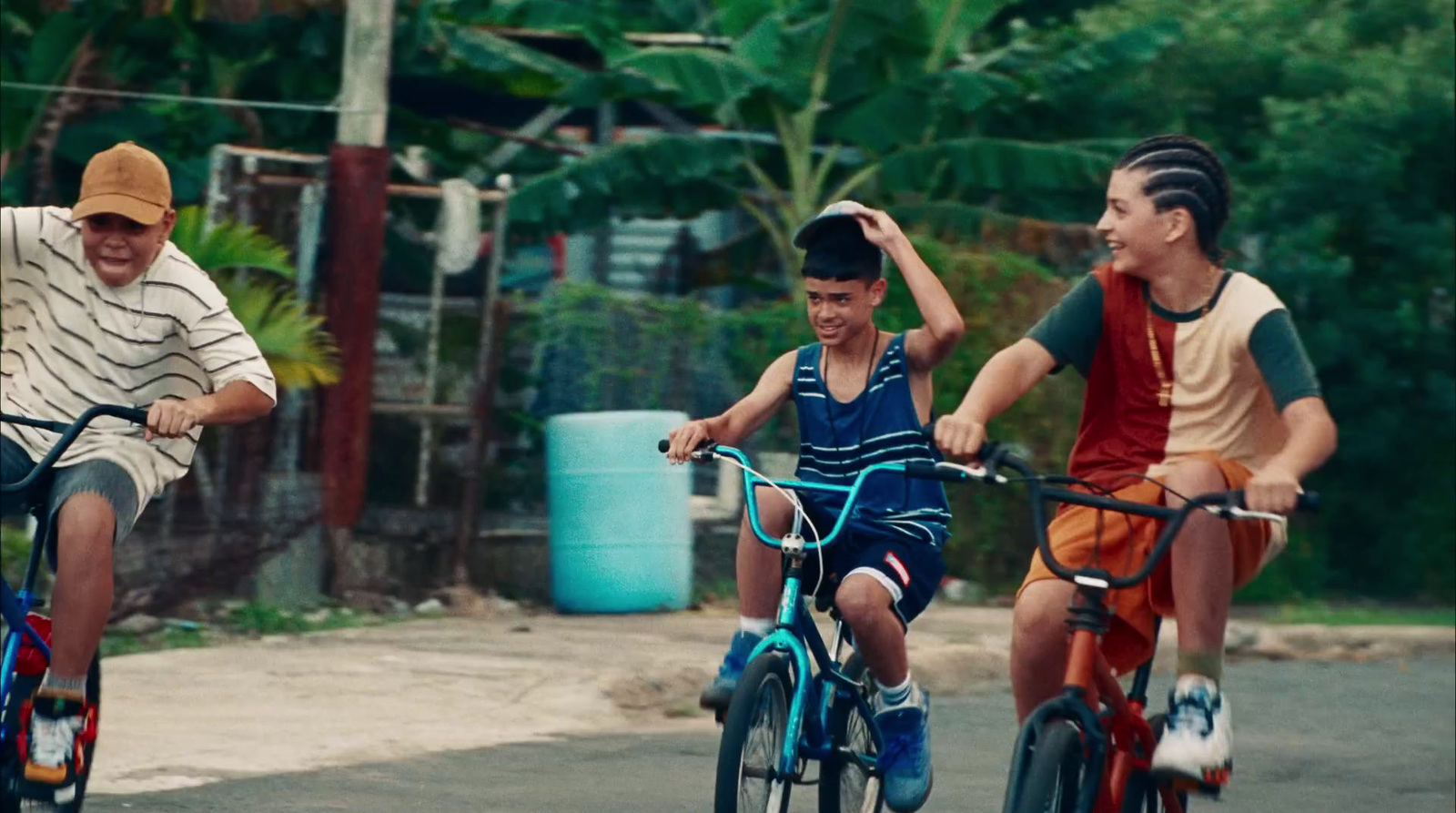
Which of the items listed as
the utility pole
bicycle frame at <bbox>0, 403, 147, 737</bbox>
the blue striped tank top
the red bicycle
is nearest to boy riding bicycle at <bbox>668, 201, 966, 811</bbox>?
the blue striped tank top

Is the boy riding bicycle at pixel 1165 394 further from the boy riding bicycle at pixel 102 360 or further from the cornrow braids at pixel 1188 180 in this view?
the boy riding bicycle at pixel 102 360

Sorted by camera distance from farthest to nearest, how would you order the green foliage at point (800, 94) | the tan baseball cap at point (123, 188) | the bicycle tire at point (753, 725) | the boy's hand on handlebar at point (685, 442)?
1. the green foliage at point (800, 94)
2. the boy's hand on handlebar at point (685, 442)
3. the tan baseball cap at point (123, 188)
4. the bicycle tire at point (753, 725)

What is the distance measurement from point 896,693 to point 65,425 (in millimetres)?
2262

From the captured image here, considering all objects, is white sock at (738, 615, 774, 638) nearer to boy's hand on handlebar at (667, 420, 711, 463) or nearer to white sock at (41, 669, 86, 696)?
boy's hand on handlebar at (667, 420, 711, 463)

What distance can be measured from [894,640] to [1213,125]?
39.2ft

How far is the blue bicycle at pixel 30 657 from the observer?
5.41 m

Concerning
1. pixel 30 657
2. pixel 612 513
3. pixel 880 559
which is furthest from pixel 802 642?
pixel 612 513

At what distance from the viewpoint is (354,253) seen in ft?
38.9

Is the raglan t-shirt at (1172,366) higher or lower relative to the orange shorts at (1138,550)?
higher

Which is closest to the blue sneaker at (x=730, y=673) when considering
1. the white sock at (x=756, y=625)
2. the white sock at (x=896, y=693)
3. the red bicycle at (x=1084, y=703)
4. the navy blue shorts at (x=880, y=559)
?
the white sock at (x=756, y=625)

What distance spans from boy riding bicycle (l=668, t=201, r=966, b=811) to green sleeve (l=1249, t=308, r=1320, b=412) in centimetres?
106

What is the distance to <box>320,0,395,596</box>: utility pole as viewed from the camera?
11797 millimetres

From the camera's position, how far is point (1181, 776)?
191 inches

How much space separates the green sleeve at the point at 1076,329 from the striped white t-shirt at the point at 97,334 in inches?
79.2
